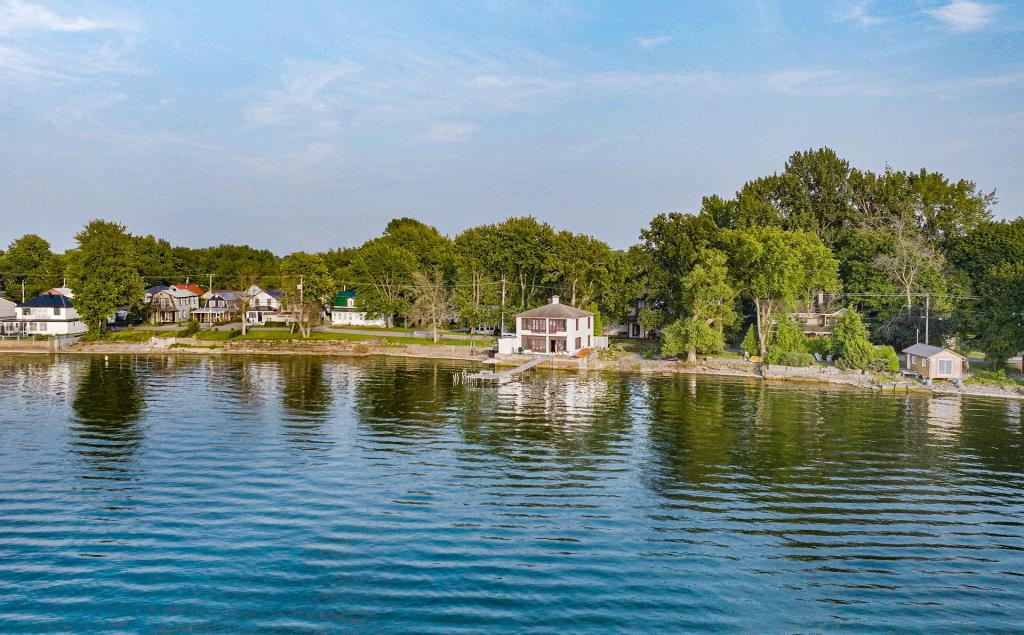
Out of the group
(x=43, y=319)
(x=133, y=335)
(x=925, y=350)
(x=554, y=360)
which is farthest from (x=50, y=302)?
(x=925, y=350)

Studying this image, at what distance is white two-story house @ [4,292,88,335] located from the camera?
98.5 metres

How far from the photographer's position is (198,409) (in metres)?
52.8

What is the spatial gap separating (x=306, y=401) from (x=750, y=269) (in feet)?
158

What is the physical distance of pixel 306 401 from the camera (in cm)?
5728

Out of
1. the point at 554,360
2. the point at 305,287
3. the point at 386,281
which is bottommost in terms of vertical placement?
the point at 554,360

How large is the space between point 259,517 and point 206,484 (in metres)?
6.21

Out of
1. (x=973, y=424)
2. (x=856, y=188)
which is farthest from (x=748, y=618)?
(x=856, y=188)

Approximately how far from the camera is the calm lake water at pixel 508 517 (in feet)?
73.1

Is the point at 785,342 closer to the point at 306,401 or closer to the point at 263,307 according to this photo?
the point at 306,401

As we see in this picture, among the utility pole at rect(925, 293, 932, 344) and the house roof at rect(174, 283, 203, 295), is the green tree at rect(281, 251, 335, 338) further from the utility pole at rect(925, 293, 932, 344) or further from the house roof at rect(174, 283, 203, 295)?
the utility pole at rect(925, 293, 932, 344)

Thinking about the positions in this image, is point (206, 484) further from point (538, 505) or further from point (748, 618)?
point (748, 618)

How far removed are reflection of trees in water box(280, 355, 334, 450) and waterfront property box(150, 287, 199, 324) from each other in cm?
4362

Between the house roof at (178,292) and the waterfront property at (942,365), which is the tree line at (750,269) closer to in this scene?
the waterfront property at (942,365)

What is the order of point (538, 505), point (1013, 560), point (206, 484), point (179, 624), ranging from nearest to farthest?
point (179, 624)
point (1013, 560)
point (538, 505)
point (206, 484)
